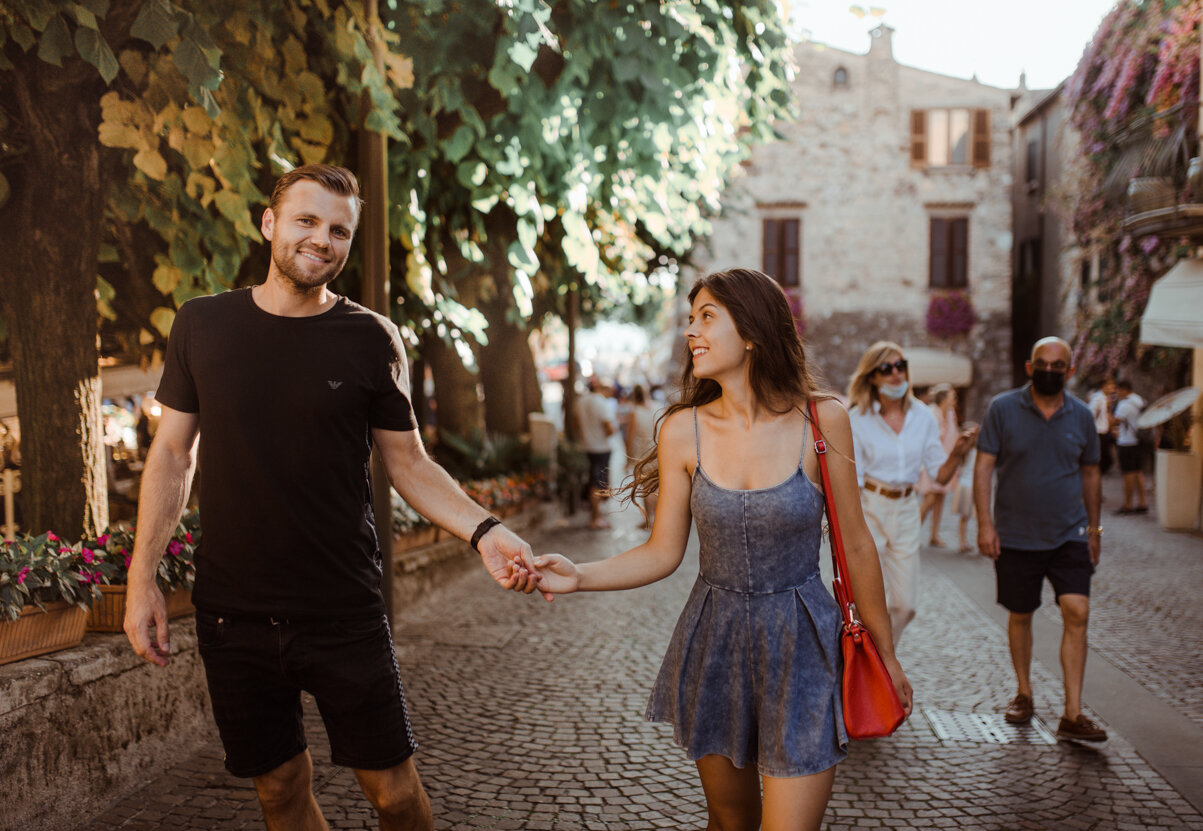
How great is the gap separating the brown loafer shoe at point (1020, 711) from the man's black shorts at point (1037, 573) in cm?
43

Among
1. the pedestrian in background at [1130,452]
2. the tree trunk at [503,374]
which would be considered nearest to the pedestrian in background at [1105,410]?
the pedestrian in background at [1130,452]

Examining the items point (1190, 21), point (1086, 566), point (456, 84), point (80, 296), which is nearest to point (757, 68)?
point (456, 84)

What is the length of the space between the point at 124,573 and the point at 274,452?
A: 2.42 metres

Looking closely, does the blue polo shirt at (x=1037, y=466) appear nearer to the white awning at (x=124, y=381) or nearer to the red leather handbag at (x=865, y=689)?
the red leather handbag at (x=865, y=689)

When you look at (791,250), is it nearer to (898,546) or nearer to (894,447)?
(894,447)

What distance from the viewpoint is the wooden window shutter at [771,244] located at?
2853cm

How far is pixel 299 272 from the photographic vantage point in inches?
109

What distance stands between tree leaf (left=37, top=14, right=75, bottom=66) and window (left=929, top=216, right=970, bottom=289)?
26771mm

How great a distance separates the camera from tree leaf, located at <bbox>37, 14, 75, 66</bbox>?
4.04 metres

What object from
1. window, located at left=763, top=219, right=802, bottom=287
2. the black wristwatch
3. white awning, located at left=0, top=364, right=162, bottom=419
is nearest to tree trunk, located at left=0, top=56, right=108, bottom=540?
the black wristwatch

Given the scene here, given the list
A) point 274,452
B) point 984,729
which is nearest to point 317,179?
point 274,452

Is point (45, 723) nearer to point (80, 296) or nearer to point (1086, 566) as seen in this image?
point (80, 296)

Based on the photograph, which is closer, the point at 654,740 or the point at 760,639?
the point at 760,639

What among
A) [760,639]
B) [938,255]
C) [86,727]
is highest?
[938,255]
